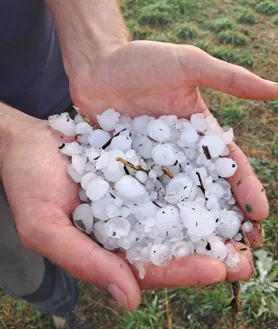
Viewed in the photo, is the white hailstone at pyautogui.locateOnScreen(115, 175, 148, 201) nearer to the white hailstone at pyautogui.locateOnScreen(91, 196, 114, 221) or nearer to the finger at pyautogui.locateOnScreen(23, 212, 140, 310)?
the white hailstone at pyautogui.locateOnScreen(91, 196, 114, 221)

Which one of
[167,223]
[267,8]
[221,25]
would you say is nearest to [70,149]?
[167,223]

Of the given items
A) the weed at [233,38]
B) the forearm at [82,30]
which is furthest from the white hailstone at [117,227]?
the weed at [233,38]

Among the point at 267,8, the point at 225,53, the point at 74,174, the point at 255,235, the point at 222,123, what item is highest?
the point at 74,174

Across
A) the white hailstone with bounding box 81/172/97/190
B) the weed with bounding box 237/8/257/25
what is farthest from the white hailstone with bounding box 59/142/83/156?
the weed with bounding box 237/8/257/25

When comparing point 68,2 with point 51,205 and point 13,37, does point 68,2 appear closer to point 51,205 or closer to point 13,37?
point 13,37

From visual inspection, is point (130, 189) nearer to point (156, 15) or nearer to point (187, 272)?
point (187, 272)

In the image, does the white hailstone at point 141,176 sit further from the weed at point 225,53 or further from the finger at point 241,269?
the weed at point 225,53
